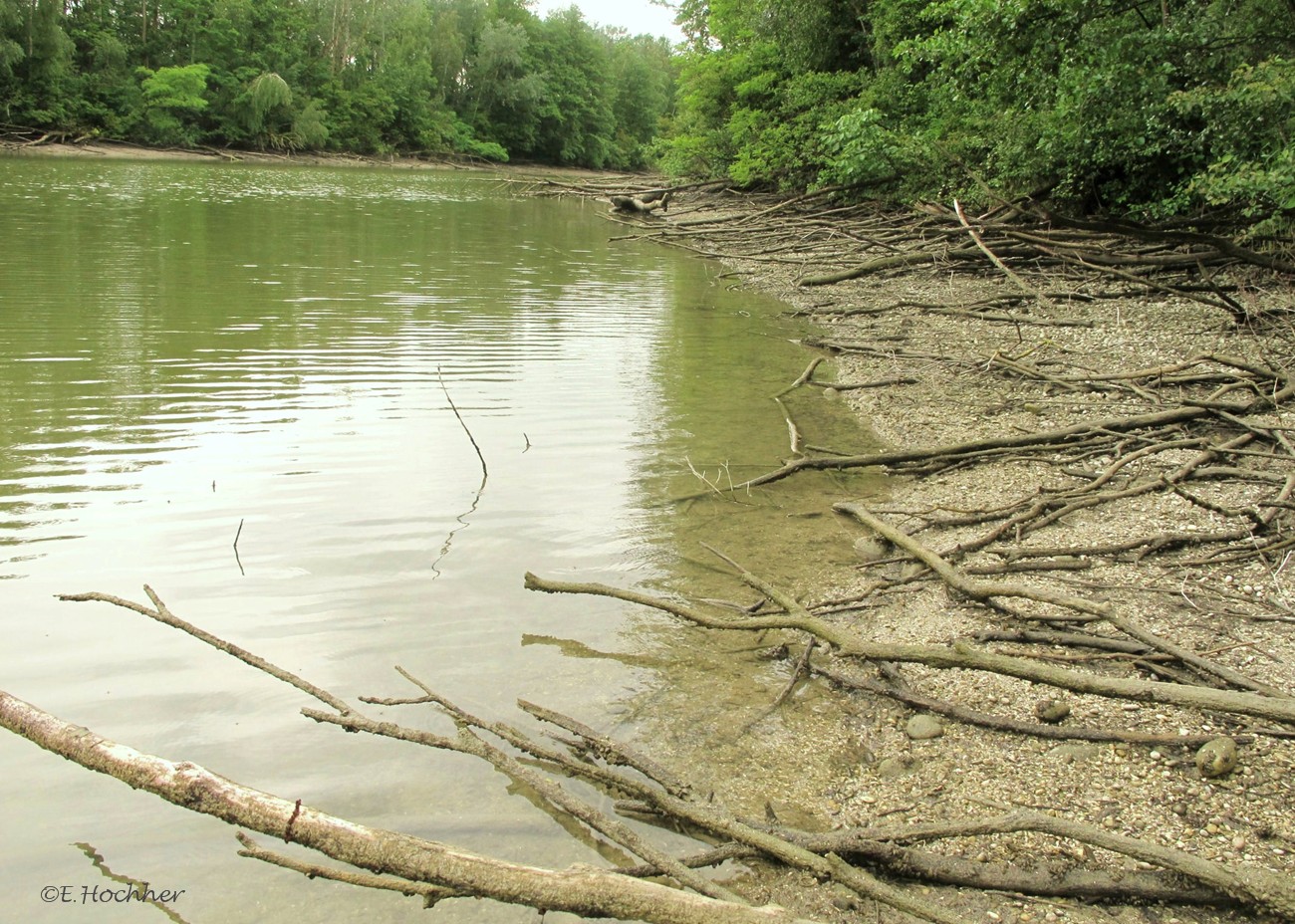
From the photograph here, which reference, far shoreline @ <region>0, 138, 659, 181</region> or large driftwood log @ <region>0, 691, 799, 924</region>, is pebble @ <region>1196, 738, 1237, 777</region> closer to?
large driftwood log @ <region>0, 691, 799, 924</region>

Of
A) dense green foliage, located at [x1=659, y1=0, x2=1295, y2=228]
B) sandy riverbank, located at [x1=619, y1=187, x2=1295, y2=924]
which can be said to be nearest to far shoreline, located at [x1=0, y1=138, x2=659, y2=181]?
dense green foliage, located at [x1=659, y1=0, x2=1295, y2=228]

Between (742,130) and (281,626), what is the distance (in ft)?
80.4

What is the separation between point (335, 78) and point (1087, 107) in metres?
59.8

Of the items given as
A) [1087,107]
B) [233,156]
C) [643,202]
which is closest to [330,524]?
[1087,107]

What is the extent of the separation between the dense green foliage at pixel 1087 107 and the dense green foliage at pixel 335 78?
77.6 ft

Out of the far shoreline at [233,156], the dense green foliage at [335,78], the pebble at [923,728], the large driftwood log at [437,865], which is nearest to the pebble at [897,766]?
the pebble at [923,728]

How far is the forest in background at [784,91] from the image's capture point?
10.8 metres

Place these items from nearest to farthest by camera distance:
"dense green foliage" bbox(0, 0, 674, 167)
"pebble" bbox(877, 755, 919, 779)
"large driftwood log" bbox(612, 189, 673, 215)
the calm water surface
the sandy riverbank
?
the sandy riverbank
the calm water surface
"pebble" bbox(877, 755, 919, 779)
"large driftwood log" bbox(612, 189, 673, 215)
"dense green foliage" bbox(0, 0, 674, 167)

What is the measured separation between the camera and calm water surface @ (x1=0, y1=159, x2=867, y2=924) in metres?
3.04

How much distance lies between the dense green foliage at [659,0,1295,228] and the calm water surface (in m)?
4.68

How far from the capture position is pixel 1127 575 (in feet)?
14.5

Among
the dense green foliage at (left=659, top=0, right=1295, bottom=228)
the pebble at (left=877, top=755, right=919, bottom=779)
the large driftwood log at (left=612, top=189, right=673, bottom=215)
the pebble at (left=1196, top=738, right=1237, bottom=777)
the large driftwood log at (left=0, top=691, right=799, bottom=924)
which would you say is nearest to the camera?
the large driftwood log at (left=0, top=691, right=799, bottom=924)

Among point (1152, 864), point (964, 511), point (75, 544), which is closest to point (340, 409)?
point (75, 544)

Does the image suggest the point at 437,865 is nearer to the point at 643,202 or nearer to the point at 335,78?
the point at 643,202
